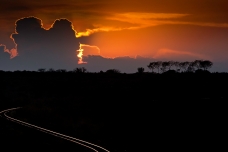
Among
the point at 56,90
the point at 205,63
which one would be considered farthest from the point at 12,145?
the point at 205,63

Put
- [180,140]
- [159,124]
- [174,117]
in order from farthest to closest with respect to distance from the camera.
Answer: [174,117], [159,124], [180,140]

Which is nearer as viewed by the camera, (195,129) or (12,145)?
(12,145)

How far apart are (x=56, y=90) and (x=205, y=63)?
51271 mm

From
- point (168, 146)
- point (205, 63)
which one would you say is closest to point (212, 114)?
point (168, 146)

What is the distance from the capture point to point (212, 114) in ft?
115

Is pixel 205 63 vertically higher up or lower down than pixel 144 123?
higher up

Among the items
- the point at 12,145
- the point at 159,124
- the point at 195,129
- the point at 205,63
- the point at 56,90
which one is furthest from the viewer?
the point at 205,63

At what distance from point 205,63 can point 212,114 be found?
8156cm

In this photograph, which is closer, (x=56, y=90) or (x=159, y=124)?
(x=159, y=124)

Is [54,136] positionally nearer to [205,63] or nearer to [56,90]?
[56,90]

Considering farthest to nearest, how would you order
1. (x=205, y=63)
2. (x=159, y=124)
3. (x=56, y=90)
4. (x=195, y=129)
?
1. (x=205, y=63)
2. (x=56, y=90)
3. (x=159, y=124)
4. (x=195, y=129)

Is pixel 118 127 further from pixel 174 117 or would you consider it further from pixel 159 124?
pixel 174 117

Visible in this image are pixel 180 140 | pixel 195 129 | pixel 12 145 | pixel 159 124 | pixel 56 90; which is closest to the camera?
pixel 12 145

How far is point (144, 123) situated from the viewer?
31797 mm
